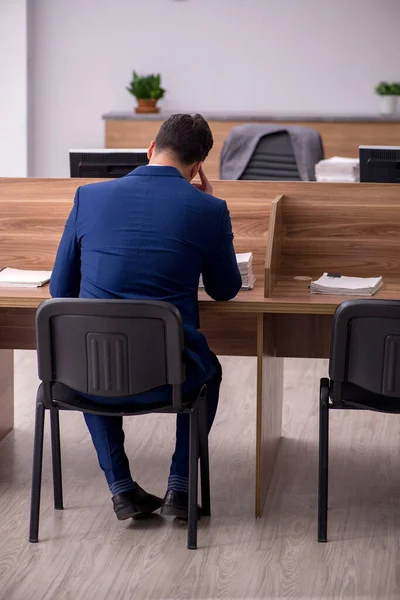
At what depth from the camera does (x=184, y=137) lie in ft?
9.10

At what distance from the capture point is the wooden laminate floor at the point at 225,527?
2.52 meters

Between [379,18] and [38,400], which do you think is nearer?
[38,400]

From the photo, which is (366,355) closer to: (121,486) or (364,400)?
(364,400)

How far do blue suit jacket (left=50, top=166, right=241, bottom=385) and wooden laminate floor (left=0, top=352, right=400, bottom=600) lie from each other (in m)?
0.50

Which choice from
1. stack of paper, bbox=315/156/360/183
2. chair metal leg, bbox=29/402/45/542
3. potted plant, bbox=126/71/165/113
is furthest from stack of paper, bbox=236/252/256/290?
potted plant, bbox=126/71/165/113

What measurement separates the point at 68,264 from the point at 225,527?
90cm

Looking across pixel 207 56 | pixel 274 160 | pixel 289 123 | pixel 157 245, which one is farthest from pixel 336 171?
pixel 207 56

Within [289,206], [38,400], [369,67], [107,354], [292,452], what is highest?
[369,67]

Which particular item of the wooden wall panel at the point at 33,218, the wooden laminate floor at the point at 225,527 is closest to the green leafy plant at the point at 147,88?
the wooden laminate floor at the point at 225,527

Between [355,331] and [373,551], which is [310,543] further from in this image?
[355,331]

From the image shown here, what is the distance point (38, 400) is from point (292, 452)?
3.89 feet

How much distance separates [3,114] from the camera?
779 centimetres

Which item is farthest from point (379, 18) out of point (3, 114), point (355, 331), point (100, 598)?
point (100, 598)

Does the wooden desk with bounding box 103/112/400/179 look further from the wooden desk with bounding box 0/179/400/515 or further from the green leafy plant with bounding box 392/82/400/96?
the wooden desk with bounding box 0/179/400/515
